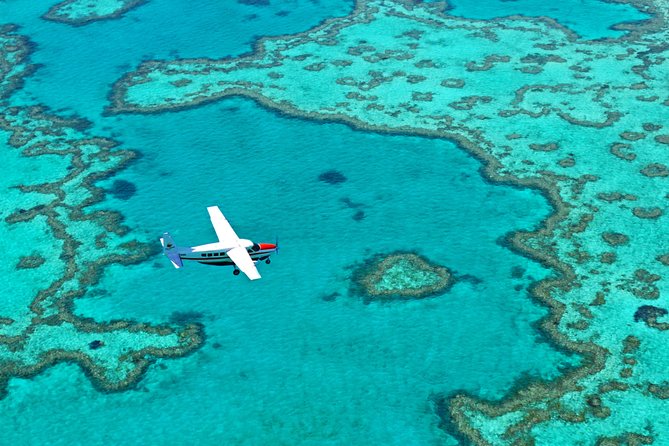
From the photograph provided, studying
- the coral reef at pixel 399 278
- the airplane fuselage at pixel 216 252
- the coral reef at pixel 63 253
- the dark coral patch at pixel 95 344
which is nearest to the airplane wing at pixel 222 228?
the airplane fuselage at pixel 216 252

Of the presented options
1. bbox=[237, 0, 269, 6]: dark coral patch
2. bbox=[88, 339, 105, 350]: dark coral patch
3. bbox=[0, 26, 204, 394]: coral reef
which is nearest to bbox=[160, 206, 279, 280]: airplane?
bbox=[0, 26, 204, 394]: coral reef

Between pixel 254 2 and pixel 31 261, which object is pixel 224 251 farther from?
pixel 254 2

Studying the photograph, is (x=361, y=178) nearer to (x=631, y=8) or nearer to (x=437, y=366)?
(x=437, y=366)

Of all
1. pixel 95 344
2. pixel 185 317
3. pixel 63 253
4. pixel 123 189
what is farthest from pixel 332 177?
pixel 95 344

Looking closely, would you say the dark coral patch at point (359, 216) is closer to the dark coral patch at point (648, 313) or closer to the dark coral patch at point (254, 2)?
the dark coral patch at point (648, 313)

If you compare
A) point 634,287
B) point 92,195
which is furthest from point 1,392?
point 634,287

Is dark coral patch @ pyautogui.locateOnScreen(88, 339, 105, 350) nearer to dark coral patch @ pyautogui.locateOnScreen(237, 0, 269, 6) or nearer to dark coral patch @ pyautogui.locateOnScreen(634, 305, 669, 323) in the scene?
dark coral patch @ pyautogui.locateOnScreen(634, 305, 669, 323)
